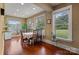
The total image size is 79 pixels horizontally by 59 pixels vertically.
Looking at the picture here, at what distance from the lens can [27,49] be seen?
1.99 meters

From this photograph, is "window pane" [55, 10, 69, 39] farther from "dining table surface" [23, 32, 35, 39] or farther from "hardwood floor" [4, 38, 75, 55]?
"dining table surface" [23, 32, 35, 39]

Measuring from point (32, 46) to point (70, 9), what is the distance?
1015 millimetres

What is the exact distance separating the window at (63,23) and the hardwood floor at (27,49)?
27 centimetres

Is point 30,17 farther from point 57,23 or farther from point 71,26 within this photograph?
point 71,26

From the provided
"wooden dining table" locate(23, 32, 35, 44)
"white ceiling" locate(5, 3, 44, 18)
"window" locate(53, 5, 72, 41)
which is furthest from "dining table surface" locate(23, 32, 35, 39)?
"window" locate(53, 5, 72, 41)

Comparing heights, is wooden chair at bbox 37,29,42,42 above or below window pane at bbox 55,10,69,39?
below

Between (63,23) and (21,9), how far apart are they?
0.85 m

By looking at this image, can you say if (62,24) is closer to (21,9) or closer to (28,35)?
(28,35)

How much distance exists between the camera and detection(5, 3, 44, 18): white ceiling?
1946 millimetres

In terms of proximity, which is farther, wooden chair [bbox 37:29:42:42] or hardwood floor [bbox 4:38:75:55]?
wooden chair [bbox 37:29:42:42]

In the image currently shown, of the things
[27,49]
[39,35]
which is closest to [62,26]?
[39,35]

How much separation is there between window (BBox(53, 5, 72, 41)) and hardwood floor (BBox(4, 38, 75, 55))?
27cm

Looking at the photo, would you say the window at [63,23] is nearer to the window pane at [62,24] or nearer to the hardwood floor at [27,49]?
the window pane at [62,24]
